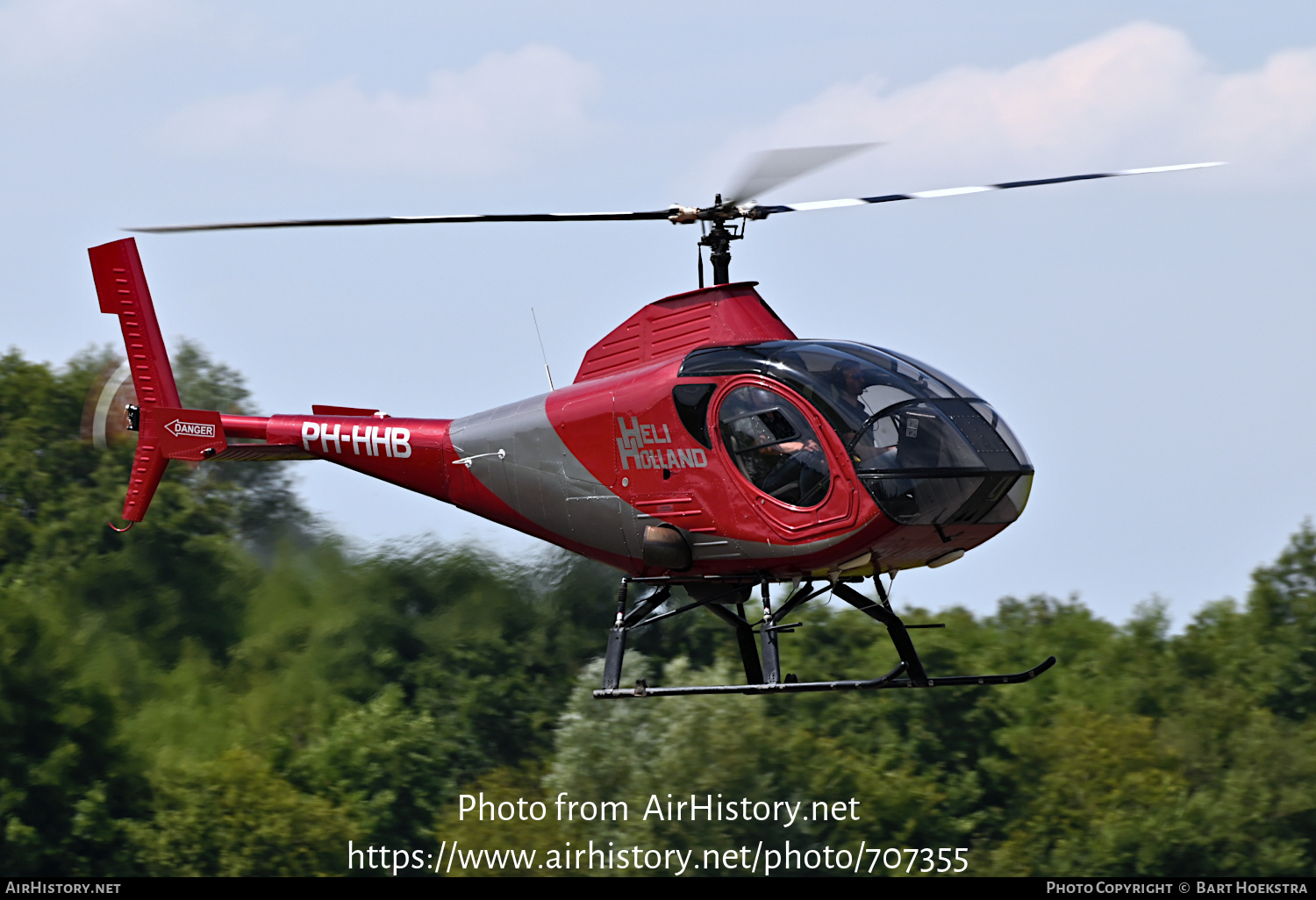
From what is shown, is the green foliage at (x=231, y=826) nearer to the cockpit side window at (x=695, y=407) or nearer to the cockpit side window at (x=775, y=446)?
the cockpit side window at (x=695, y=407)

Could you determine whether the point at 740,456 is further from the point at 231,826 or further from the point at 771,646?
the point at 231,826

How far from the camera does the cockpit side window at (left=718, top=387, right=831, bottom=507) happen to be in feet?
40.9

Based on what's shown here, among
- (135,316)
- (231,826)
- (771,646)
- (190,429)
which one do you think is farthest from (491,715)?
(771,646)

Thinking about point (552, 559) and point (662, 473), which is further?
point (552, 559)

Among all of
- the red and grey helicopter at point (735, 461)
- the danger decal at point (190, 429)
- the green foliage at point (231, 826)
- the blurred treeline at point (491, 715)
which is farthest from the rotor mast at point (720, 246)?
the green foliage at point (231, 826)

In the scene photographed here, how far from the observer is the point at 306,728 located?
122 ft

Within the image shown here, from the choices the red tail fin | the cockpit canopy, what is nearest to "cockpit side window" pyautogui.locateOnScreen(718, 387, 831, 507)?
the cockpit canopy

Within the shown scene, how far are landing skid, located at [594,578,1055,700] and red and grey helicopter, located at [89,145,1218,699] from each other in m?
0.02

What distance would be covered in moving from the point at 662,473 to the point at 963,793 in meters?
29.2

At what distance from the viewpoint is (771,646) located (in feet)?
42.6

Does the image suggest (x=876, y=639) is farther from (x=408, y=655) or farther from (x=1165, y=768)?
(x=408, y=655)
